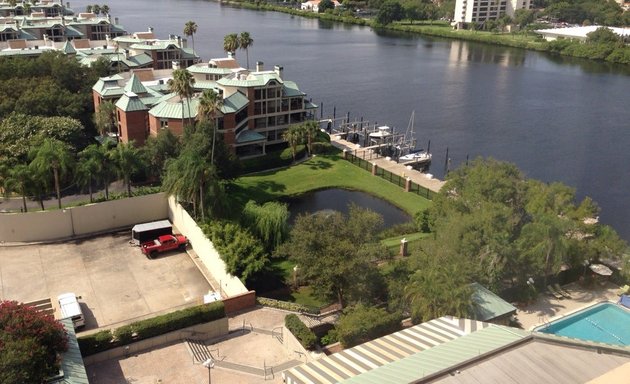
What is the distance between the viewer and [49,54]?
8481 cm

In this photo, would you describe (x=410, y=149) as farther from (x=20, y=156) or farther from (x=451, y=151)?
(x=20, y=156)

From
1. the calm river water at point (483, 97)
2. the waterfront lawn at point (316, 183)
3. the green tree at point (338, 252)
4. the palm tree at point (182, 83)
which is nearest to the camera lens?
the green tree at point (338, 252)

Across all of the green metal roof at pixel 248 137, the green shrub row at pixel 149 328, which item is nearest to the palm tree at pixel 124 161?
the green metal roof at pixel 248 137

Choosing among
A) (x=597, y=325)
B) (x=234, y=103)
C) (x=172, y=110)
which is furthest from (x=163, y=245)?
(x=597, y=325)

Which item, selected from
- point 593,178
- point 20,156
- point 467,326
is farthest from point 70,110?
point 593,178

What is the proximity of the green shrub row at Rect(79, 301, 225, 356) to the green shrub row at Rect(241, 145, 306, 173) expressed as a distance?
35338 millimetres

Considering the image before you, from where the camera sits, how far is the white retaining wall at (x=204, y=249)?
41972mm

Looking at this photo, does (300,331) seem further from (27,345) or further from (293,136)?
(293,136)

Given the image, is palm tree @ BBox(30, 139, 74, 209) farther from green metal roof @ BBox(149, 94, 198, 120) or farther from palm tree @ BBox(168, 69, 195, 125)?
green metal roof @ BBox(149, 94, 198, 120)

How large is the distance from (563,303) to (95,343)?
3254 cm

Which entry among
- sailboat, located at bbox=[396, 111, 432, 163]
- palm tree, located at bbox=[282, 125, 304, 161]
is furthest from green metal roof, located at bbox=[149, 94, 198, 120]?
sailboat, located at bbox=[396, 111, 432, 163]

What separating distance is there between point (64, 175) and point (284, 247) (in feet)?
78.6

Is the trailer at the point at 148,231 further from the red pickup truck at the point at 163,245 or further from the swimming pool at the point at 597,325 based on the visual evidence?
the swimming pool at the point at 597,325

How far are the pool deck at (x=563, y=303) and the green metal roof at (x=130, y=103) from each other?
→ 4854cm
